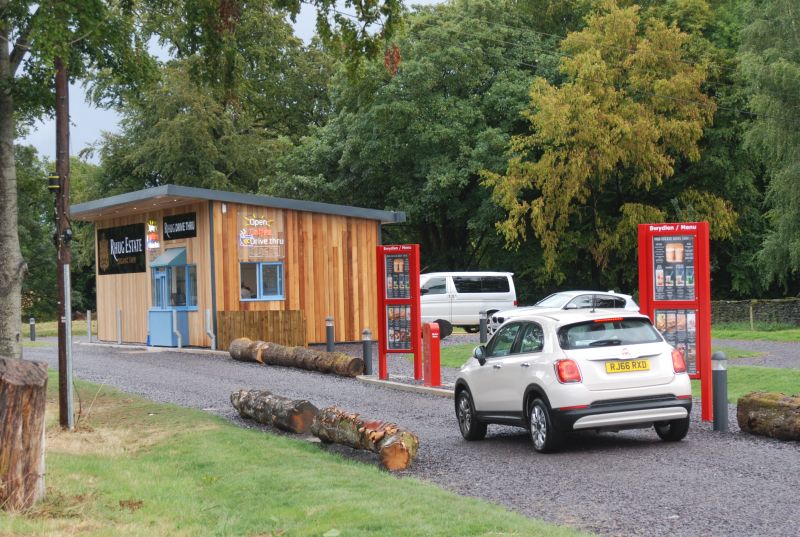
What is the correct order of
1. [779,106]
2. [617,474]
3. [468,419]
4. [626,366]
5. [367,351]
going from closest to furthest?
[617,474] → [626,366] → [468,419] → [367,351] → [779,106]

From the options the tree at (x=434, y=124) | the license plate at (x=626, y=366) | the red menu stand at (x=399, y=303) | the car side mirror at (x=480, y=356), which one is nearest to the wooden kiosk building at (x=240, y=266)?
the red menu stand at (x=399, y=303)

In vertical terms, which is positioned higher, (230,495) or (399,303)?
(399,303)

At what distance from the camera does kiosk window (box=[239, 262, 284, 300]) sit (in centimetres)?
2919

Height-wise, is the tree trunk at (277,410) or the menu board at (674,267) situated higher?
the menu board at (674,267)

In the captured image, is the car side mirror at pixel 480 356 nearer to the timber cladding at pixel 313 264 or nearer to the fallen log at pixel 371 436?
the fallen log at pixel 371 436

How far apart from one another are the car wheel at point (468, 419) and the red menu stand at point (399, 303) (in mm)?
6858

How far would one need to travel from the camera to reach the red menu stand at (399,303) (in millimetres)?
20172

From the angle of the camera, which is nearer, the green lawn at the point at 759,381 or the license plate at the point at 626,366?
the license plate at the point at 626,366

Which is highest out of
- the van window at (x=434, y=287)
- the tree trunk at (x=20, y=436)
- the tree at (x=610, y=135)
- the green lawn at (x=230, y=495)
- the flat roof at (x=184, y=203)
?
the tree at (x=610, y=135)

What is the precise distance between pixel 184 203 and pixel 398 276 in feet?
36.2

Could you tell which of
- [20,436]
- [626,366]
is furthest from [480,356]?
[20,436]

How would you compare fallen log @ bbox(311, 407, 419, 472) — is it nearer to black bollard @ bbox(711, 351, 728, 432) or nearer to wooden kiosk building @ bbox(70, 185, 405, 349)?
black bollard @ bbox(711, 351, 728, 432)

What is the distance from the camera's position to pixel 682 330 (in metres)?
13.6

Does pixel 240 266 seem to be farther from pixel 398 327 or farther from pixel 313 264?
pixel 398 327
